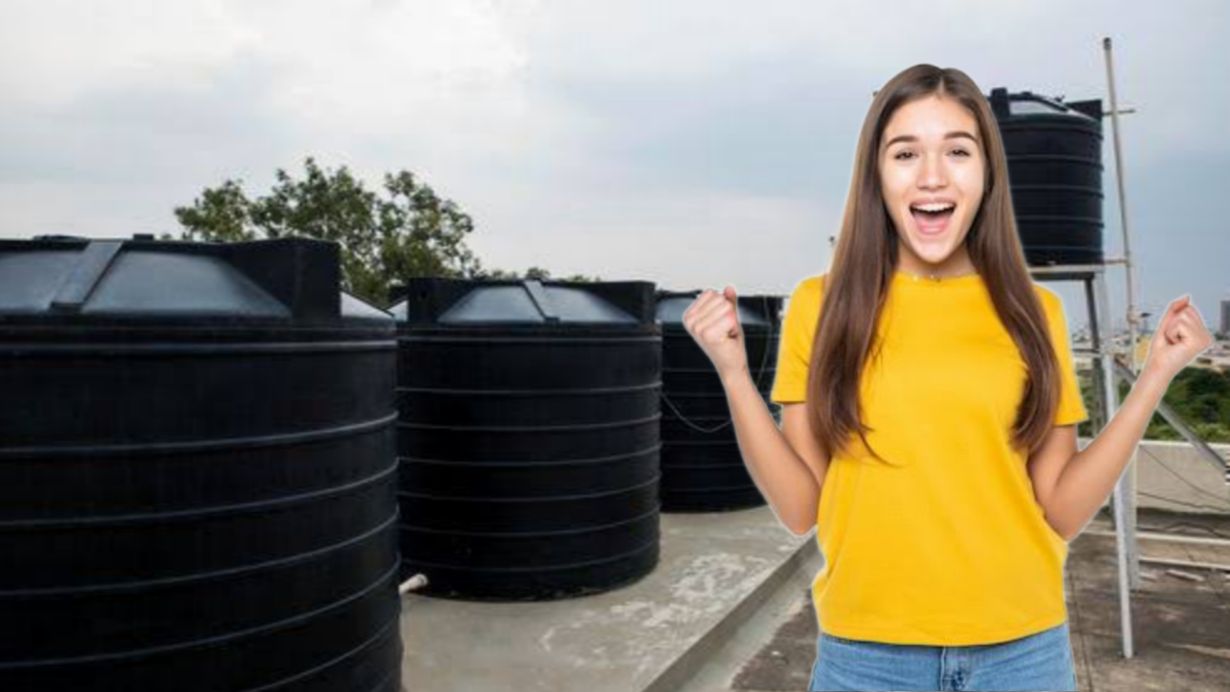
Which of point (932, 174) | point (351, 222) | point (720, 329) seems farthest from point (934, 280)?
point (351, 222)

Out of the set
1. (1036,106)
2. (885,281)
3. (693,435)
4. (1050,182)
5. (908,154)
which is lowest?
(693,435)

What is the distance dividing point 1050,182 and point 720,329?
5.92m

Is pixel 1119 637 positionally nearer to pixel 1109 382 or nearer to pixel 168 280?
pixel 1109 382

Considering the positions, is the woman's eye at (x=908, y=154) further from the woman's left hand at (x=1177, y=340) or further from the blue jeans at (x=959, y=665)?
the blue jeans at (x=959, y=665)

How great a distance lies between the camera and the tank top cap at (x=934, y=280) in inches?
69.5

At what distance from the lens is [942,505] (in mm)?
1612

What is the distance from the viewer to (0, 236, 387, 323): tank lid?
3.19 meters

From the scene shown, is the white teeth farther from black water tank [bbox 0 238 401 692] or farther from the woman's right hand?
black water tank [bbox 0 238 401 692]

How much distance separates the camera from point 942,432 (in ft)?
5.33

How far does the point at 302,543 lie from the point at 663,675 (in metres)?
2.38

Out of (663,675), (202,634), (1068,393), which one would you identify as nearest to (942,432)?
(1068,393)

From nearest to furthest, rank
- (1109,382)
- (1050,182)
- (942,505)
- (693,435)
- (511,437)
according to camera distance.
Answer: (942,505) → (1109,382) → (511,437) → (1050,182) → (693,435)

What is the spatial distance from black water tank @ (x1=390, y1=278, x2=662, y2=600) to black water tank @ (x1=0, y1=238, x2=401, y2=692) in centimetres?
236

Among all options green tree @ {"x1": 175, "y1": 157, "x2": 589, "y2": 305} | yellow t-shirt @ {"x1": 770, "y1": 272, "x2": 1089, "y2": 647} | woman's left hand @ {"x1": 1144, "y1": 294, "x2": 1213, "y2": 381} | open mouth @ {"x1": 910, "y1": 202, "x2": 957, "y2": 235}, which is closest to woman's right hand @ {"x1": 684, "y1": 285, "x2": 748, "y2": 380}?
yellow t-shirt @ {"x1": 770, "y1": 272, "x2": 1089, "y2": 647}
